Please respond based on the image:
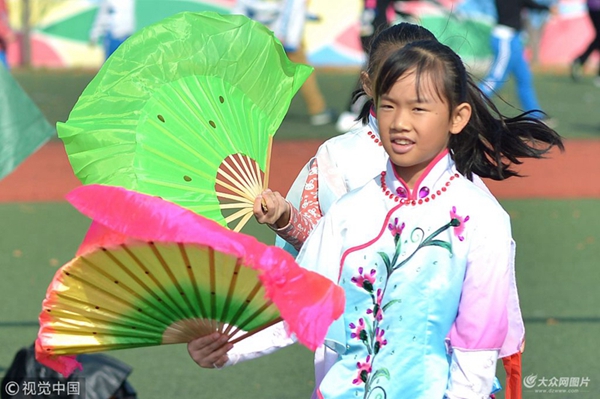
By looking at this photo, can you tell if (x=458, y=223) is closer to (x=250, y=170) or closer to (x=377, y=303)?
(x=377, y=303)

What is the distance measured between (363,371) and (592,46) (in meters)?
14.4

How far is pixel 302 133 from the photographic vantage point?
11992mm

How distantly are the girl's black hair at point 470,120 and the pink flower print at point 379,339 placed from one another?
511 mm

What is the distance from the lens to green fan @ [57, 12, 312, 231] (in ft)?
8.27

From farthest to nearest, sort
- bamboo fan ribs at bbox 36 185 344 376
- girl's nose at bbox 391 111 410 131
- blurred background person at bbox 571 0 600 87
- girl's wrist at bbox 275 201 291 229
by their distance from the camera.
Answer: blurred background person at bbox 571 0 600 87, girl's wrist at bbox 275 201 291 229, girl's nose at bbox 391 111 410 131, bamboo fan ribs at bbox 36 185 344 376

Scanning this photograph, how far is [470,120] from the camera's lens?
105 inches

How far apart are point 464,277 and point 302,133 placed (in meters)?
→ 9.59

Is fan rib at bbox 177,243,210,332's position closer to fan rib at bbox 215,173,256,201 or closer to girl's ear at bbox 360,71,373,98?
fan rib at bbox 215,173,256,201

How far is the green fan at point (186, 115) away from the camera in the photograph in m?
2.52

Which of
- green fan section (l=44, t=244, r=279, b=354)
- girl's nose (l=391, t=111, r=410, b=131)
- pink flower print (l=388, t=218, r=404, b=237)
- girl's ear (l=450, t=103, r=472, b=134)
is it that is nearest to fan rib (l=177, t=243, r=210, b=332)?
green fan section (l=44, t=244, r=279, b=354)

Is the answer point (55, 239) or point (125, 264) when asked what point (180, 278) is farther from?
point (55, 239)

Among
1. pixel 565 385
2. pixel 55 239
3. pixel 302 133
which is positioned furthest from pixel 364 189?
pixel 302 133

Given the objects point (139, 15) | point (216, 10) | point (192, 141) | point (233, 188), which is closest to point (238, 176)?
point (233, 188)

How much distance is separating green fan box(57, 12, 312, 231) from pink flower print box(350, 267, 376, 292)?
1.00 feet
